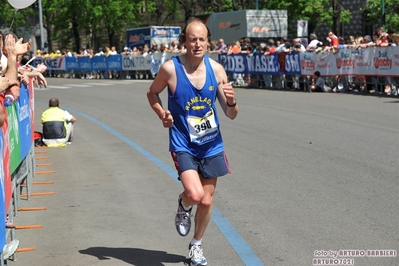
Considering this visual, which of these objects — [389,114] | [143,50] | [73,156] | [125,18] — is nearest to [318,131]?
[389,114]

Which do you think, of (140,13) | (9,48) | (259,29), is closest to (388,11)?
(259,29)

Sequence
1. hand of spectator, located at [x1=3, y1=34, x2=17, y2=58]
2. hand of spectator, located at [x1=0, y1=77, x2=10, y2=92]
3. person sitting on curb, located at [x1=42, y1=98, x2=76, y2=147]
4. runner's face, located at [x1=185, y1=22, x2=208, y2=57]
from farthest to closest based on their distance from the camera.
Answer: person sitting on curb, located at [x1=42, y1=98, x2=76, y2=147]
hand of spectator, located at [x1=3, y1=34, x2=17, y2=58]
runner's face, located at [x1=185, y1=22, x2=208, y2=57]
hand of spectator, located at [x1=0, y1=77, x2=10, y2=92]

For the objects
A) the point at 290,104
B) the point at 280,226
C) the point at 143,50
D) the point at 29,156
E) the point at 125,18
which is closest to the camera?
the point at 280,226

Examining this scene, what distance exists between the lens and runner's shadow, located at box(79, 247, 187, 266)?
21.0 feet

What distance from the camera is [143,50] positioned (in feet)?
139

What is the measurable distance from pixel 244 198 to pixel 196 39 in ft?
10.5

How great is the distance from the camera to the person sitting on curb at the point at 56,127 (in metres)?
14.7

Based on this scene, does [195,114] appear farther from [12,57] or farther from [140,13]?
[140,13]

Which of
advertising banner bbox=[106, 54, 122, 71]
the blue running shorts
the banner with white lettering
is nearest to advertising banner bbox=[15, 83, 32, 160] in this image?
the blue running shorts

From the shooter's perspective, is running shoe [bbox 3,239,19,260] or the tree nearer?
running shoe [bbox 3,239,19,260]

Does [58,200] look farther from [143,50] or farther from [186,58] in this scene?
[143,50]

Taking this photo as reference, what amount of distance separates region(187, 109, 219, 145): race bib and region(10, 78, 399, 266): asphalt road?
3.25 feet

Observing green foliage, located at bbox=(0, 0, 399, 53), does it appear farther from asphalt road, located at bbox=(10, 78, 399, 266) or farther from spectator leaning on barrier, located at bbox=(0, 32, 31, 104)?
spectator leaning on barrier, located at bbox=(0, 32, 31, 104)

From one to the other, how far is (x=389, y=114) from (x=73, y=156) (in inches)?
288
